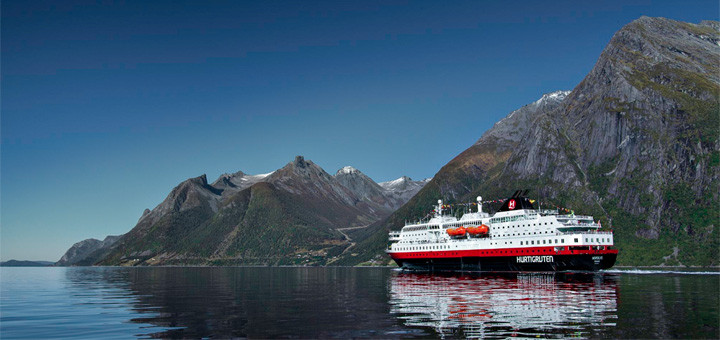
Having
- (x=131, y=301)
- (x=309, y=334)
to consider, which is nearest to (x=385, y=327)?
(x=309, y=334)

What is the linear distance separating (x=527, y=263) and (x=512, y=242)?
269 inches

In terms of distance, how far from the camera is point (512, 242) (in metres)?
128

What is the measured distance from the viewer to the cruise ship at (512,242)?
117m

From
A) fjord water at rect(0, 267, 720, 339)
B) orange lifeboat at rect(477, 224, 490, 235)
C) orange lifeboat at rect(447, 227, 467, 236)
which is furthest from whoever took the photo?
orange lifeboat at rect(447, 227, 467, 236)

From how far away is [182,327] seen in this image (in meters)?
41.1

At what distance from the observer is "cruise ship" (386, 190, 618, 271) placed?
117062 millimetres

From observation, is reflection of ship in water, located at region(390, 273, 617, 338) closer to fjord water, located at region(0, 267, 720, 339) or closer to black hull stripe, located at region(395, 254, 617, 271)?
fjord water, located at region(0, 267, 720, 339)

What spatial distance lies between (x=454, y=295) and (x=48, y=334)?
4526 centimetres

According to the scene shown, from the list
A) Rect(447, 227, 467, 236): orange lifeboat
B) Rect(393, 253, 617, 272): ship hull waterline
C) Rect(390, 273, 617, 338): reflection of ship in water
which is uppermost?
Rect(447, 227, 467, 236): orange lifeboat

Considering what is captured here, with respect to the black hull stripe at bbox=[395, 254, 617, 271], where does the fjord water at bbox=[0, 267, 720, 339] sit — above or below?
above

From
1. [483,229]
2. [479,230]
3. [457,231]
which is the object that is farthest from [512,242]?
[457,231]

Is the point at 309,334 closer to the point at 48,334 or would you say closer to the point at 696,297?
the point at 48,334

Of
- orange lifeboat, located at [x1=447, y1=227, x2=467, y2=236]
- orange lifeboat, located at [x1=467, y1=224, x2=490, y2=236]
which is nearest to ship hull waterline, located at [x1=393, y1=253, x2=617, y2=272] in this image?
orange lifeboat, located at [x1=467, y1=224, x2=490, y2=236]

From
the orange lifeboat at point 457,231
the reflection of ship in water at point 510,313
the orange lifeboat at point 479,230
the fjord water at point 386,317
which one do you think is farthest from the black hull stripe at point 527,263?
the reflection of ship in water at point 510,313
